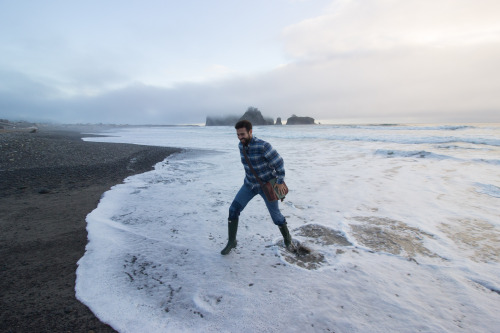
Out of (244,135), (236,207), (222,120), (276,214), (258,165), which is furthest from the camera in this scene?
(222,120)

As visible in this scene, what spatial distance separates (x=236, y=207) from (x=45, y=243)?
10.7 ft

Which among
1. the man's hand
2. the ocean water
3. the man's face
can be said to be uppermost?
the man's face

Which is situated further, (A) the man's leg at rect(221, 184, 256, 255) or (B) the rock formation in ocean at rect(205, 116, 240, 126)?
(B) the rock formation in ocean at rect(205, 116, 240, 126)

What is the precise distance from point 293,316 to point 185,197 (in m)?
5.17

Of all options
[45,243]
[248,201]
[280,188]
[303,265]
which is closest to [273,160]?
[280,188]

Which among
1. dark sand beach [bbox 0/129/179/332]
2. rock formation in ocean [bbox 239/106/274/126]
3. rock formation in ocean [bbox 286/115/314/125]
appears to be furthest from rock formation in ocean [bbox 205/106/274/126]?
dark sand beach [bbox 0/129/179/332]

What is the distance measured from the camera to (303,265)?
3.74 meters

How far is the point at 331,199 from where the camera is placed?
273 inches

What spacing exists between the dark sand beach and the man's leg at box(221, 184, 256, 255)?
1961 millimetres

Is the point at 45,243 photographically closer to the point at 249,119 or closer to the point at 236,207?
the point at 236,207

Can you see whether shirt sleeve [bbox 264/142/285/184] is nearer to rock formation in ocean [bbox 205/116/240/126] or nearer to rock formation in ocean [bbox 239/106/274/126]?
rock formation in ocean [bbox 239/106/274/126]

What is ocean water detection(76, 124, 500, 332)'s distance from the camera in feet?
9.05

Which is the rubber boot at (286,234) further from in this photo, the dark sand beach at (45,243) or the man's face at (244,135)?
the dark sand beach at (45,243)

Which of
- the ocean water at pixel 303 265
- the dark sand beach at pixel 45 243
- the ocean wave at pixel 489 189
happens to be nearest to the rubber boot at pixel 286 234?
the ocean water at pixel 303 265
